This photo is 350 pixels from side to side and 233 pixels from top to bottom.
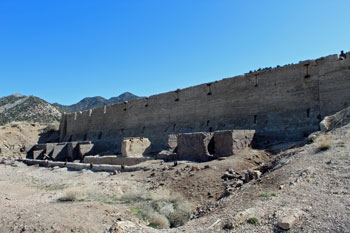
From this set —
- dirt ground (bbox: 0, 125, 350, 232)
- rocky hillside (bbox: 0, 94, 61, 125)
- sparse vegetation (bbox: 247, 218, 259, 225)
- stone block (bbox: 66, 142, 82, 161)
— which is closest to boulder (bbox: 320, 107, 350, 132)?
dirt ground (bbox: 0, 125, 350, 232)

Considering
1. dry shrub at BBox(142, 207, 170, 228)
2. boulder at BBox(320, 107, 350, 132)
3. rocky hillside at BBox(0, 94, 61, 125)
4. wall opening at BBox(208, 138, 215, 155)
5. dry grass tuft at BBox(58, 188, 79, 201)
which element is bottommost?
dry shrub at BBox(142, 207, 170, 228)

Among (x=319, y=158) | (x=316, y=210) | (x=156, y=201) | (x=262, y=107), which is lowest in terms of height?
(x=156, y=201)

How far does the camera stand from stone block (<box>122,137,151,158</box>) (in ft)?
43.4

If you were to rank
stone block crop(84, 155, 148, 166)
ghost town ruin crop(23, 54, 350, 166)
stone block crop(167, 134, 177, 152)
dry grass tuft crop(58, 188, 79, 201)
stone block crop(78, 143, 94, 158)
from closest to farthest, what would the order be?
dry grass tuft crop(58, 188, 79, 201), ghost town ruin crop(23, 54, 350, 166), stone block crop(167, 134, 177, 152), stone block crop(84, 155, 148, 166), stone block crop(78, 143, 94, 158)

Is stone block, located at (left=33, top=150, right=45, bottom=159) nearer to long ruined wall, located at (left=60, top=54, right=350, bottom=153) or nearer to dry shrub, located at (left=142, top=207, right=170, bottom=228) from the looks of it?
long ruined wall, located at (left=60, top=54, right=350, bottom=153)

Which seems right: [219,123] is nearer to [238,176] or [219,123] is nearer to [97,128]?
[238,176]

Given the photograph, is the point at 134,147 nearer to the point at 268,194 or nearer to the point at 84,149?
the point at 84,149

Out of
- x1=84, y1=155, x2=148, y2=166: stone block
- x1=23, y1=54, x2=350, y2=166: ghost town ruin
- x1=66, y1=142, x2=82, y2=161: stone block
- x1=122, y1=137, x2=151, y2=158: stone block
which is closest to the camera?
x1=23, y1=54, x2=350, y2=166: ghost town ruin

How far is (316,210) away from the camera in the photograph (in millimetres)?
3617

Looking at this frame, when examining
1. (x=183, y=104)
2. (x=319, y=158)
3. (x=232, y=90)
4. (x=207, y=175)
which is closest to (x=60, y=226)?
(x=207, y=175)

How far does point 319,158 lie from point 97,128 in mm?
19919

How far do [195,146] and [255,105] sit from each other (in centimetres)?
427

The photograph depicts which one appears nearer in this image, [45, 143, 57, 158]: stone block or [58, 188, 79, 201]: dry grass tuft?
[58, 188, 79, 201]: dry grass tuft

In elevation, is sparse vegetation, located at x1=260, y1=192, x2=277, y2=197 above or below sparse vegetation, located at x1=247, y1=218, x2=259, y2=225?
above
